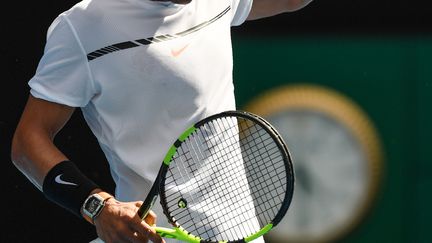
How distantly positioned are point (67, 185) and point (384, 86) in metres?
2.77

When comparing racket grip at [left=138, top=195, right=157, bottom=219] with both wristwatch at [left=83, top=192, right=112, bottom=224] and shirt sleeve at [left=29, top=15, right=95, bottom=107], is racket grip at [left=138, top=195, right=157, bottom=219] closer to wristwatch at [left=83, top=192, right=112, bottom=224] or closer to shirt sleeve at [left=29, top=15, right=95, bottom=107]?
wristwatch at [left=83, top=192, right=112, bottom=224]

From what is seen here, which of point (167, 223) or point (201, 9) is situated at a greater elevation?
point (201, 9)

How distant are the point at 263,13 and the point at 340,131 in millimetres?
1715

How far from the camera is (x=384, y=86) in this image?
5820 mm

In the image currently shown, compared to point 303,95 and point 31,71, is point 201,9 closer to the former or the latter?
point 31,71

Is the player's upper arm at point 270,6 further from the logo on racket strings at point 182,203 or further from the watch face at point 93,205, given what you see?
the watch face at point 93,205

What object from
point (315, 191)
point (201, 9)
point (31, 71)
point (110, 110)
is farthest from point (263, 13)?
point (315, 191)

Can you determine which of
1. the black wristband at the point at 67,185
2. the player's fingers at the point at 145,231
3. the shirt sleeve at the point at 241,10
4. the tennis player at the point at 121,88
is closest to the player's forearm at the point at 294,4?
the shirt sleeve at the point at 241,10

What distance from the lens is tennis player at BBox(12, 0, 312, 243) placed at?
3.44m

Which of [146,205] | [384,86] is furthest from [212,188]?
[384,86]

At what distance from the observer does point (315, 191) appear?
5.75 meters

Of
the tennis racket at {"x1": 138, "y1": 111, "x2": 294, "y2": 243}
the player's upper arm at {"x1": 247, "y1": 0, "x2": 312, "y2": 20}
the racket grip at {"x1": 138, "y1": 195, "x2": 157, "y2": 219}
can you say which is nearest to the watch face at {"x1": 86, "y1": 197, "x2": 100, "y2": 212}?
the racket grip at {"x1": 138, "y1": 195, "x2": 157, "y2": 219}

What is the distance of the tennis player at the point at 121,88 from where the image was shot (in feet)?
11.3

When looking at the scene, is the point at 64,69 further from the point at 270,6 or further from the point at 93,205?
the point at 270,6
